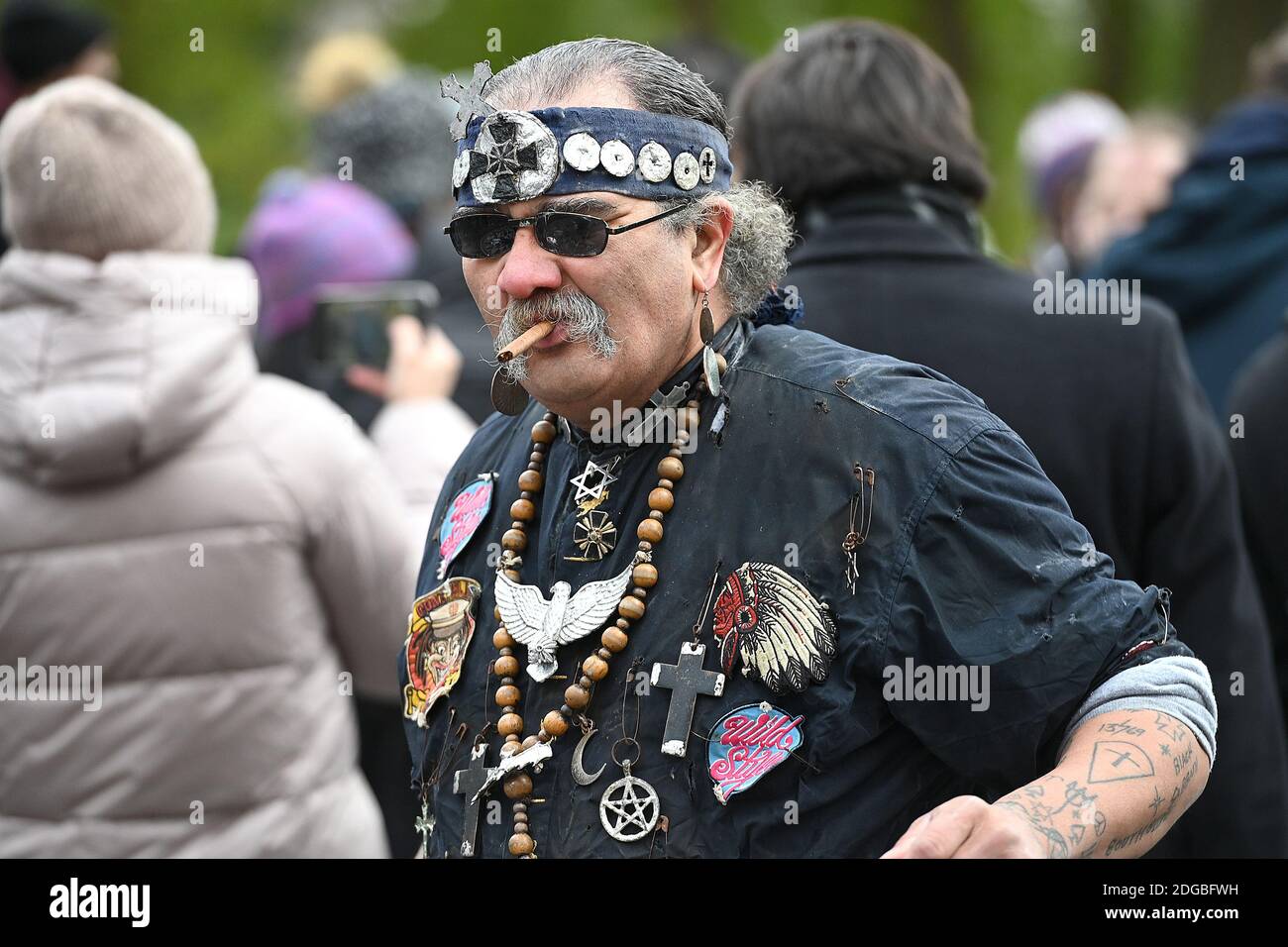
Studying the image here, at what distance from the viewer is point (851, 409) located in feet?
7.35

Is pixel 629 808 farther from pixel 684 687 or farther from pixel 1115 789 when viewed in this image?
pixel 1115 789

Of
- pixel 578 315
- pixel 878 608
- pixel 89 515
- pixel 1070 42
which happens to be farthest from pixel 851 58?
pixel 1070 42

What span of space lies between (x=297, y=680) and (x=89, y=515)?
1.82ft

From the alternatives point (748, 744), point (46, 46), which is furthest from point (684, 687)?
point (46, 46)

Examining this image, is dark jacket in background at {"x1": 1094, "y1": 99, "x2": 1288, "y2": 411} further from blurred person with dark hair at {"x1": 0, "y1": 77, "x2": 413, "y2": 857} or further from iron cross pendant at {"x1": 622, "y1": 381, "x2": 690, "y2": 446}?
iron cross pendant at {"x1": 622, "y1": 381, "x2": 690, "y2": 446}

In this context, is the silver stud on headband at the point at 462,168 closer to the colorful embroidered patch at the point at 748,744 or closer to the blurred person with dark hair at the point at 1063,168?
the colorful embroidered patch at the point at 748,744

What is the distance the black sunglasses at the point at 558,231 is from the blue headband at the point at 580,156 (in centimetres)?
3

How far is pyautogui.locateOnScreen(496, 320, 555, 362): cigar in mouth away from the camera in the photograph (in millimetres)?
2275

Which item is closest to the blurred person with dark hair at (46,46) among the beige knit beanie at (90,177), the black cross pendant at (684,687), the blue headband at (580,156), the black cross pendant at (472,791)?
the beige knit beanie at (90,177)

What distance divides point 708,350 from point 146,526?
144 cm

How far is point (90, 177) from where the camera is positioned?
3.29 meters

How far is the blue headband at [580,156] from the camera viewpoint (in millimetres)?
2287
